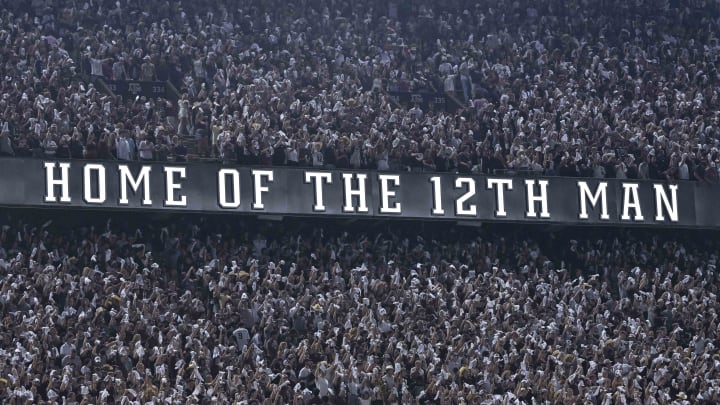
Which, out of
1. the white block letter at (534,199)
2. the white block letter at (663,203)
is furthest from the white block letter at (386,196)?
the white block letter at (663,203)

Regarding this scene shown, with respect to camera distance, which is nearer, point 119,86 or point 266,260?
point 266,260

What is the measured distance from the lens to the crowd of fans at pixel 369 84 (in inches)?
2007

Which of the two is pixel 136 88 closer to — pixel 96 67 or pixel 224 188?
pixel 96 67

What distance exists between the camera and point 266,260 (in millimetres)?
49094

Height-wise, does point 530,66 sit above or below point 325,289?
above

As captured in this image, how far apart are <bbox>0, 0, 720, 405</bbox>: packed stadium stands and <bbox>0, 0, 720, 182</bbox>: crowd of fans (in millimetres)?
94

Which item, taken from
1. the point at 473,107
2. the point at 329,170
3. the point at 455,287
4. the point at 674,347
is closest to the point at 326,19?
the point at 473,107

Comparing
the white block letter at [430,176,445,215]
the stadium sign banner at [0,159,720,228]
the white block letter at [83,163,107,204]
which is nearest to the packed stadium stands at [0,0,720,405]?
the white block letter at [83,163,107,204]

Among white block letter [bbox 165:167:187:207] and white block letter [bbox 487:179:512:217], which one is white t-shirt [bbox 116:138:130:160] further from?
white block letter [bbox 487:179:512:217]

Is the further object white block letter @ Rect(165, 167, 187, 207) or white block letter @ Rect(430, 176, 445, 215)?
white block letter @ Rect(430, 176, 445, 215)

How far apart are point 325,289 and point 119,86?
9.90 meters

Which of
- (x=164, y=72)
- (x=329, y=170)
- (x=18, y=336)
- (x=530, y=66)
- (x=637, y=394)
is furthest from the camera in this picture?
(x=530, y=66)

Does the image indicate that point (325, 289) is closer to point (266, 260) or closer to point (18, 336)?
point (266, 260)

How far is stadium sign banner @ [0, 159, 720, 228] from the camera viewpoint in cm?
4834
